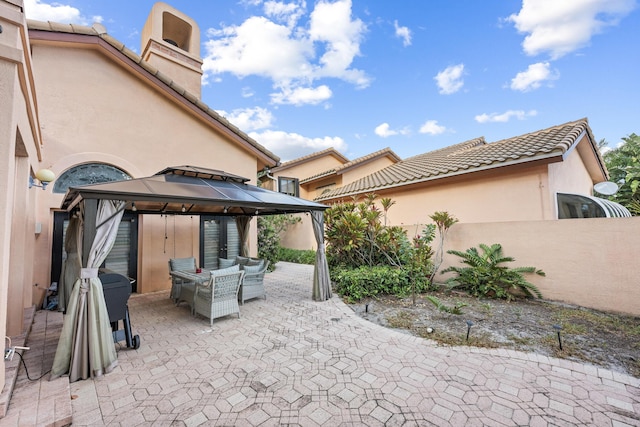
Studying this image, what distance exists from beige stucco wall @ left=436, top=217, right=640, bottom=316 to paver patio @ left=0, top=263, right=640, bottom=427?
12.2 feet

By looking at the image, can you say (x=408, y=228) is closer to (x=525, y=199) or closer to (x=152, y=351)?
(x=525, y=199)

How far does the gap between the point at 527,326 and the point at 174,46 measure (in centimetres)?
1564

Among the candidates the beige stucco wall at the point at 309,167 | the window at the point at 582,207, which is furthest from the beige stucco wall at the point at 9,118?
the beige stucco wall at the point at 309,167

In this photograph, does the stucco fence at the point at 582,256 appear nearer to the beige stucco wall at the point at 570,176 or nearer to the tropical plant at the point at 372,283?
the beige stucco wall at the point at 570,176

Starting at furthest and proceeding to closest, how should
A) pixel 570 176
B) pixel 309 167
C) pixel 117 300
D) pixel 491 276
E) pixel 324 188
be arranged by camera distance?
pixel 309 167
pixel 324 188
pixel 570 176
pixel 491 276
pixel 117 300

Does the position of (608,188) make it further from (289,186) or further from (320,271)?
(289,186)

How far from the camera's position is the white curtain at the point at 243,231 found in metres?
10.1

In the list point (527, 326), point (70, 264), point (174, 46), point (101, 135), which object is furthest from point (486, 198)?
point (174, 46)

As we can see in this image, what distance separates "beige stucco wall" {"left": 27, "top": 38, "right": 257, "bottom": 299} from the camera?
7.52 metres

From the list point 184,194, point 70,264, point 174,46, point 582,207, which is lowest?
point 70,264

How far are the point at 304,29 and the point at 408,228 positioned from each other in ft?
32.4

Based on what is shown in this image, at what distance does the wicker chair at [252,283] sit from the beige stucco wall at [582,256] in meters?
7.11

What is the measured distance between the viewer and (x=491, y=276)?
7.91 metres

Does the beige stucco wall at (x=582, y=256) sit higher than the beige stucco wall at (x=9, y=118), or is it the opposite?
the beige stucco wall at (x=9, y=118)
